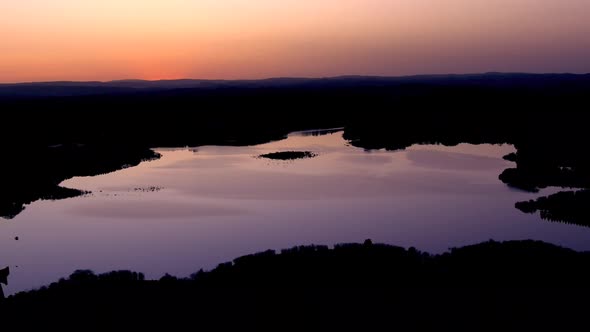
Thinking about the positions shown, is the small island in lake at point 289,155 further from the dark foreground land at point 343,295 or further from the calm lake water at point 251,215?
the dark foreground land at point 343,295

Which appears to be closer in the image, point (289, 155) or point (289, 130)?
point (289, 155)

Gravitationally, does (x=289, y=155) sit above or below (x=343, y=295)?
below

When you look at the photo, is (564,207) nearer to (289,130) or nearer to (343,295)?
(343,295)

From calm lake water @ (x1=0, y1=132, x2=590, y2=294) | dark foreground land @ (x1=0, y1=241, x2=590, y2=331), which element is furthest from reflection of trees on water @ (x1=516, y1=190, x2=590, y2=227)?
dark foreground land @ (x1=0, y1=241, x2=590, y2=331)

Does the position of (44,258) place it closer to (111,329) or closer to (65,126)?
(111,329)

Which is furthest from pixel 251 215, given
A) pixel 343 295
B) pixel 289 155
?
pixel 289 155

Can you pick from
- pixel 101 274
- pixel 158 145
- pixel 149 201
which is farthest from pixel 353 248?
pixel 158 145

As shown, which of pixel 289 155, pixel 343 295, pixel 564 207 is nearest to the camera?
→ pixel 343 295
